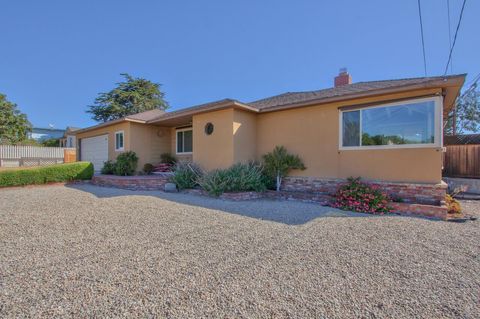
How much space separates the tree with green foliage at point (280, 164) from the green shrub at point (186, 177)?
282 centimetres

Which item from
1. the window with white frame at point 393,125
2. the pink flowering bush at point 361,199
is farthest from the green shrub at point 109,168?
the window with white frame at point 393,125

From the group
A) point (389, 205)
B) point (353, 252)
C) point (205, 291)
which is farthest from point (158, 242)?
point (389, 205)

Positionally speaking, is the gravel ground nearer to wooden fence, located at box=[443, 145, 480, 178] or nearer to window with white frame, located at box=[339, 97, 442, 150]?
window with white frame, located at box=[339, 97, 442, 150]

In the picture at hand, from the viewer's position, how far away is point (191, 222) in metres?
4.58

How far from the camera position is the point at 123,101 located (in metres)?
28.4

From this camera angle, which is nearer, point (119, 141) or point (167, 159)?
point (119, 141)

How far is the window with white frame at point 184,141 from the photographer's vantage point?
1169 centimetres

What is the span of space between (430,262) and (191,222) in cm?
389

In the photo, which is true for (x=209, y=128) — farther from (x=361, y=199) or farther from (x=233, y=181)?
(x=361, y=199)

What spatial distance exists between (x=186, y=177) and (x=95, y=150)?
865 cm

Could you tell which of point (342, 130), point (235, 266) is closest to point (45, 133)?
point (342, 130)

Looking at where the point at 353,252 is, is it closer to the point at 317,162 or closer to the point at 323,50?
the point at 317,162

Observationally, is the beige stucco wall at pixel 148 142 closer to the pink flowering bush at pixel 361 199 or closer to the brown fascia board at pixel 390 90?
the brown fascia board at pixel 390 90

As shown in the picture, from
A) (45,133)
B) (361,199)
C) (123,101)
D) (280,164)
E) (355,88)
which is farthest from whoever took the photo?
(45,133)
